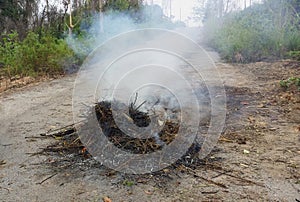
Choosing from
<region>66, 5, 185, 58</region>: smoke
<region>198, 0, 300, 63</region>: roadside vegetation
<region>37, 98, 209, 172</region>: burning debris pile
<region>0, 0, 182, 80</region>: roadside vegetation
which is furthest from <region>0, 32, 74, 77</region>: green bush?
<region>198, 0, 300, 63</region>: roadside vegetation

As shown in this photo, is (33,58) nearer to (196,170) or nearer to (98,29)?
(98,29)

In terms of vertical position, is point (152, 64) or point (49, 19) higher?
point (49, 19)

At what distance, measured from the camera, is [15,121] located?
13.8 feet

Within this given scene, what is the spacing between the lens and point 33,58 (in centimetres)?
755

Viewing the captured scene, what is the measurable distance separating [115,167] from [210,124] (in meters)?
1.54

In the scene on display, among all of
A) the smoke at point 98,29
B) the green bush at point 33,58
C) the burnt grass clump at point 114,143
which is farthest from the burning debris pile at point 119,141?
the smoke at point 98,29

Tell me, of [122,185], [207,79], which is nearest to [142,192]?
[122,185]

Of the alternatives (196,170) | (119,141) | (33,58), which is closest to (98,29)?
(33,58)

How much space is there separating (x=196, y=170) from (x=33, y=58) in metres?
6.25

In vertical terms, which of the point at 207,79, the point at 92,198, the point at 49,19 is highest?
the point at 49,19

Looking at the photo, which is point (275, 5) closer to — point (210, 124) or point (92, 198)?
point (210, 124)

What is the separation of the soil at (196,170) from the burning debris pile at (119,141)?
0.34 feet

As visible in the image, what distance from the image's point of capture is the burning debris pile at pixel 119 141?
2699 millimetres

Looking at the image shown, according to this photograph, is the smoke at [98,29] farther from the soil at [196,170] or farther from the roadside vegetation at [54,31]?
the soil at [196,170]
